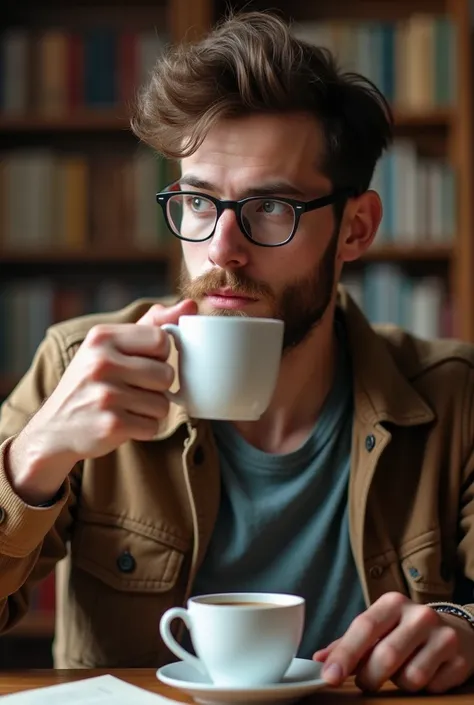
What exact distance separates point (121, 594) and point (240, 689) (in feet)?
1.70

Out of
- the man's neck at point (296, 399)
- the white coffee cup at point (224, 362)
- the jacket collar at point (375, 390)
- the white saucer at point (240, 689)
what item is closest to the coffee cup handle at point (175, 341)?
the white coffee cup at point (224, 362)

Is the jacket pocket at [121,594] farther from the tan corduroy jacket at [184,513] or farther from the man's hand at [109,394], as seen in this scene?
the man's hand at [109,394]

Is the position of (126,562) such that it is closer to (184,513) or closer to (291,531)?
(184,513)

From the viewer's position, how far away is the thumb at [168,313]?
99cm

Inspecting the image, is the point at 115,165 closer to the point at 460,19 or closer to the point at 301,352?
the point at 460,19

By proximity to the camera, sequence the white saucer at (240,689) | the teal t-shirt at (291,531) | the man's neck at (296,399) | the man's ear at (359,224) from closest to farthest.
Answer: the white saucer at (240,689)
the teal t-shirt at (291,531)
the man's neck at (296,399)
the man's ear at (359,224)

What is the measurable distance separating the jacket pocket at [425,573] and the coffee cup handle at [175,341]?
23.0 inches

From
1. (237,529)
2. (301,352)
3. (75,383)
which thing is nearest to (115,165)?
(301,352)

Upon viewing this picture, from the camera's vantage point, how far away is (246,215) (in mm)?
1408

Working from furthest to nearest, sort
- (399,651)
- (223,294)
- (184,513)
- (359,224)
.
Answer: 1. (359,224)
2. (184,513)
3. (223,294)
4. (399,651)

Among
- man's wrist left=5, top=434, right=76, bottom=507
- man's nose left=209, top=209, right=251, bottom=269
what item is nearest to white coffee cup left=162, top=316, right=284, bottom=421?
man's wrist left=5, top=434, right=76, bottom=507

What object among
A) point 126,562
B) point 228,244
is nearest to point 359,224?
point 228,244

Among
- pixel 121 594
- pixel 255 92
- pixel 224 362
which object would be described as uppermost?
pixel 255 92

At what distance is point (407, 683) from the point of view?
98cm
